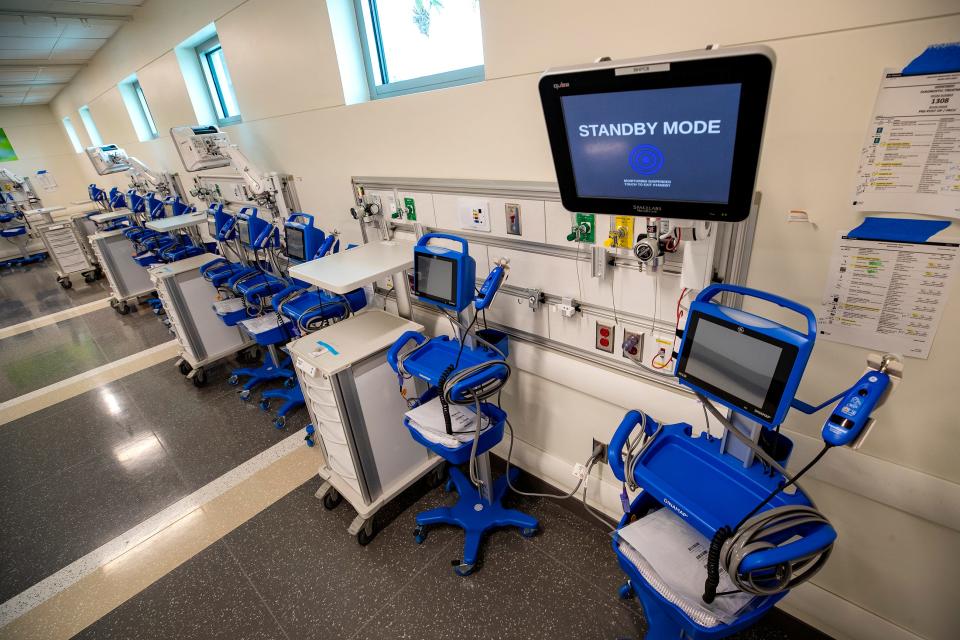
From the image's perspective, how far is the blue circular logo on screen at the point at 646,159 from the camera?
0.98m

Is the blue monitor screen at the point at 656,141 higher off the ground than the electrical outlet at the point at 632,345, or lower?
higher

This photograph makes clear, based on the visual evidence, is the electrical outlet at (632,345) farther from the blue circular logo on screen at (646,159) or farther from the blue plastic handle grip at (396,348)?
the blue plastic handle grip at (396,348)

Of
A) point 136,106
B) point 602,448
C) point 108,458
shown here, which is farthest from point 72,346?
point 602,448

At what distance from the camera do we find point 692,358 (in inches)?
44.1

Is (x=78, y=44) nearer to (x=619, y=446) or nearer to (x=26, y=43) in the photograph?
(x=26, y=43)

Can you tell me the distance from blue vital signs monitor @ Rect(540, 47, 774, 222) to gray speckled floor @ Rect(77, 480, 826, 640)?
1546 mm

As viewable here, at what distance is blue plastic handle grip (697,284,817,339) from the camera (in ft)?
3.08

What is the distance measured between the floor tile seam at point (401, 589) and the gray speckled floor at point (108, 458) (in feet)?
4.69

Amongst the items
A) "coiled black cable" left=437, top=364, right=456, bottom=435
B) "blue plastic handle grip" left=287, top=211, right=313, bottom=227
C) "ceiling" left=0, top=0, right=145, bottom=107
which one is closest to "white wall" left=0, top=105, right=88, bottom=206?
"ceiling" left=0, top=0, right=145, bottom=107

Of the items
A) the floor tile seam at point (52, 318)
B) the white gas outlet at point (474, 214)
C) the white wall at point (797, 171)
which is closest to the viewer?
the white wall at point (797, 171)

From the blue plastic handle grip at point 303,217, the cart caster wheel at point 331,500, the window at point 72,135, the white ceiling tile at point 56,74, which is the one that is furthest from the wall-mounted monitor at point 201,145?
the window at point 72,135

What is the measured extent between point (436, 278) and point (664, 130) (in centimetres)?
100

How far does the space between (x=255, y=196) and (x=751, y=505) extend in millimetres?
3515

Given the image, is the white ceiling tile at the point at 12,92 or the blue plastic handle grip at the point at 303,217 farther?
the white ceiling tile at the point at 12,92
